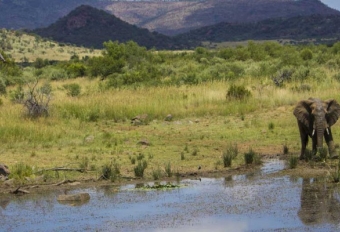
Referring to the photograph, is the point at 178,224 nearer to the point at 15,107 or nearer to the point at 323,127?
the point at 323,127

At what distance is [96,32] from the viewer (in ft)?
560

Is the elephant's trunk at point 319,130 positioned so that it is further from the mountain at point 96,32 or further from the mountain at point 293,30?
the mountain at point 293,30

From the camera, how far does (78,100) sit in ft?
86.5

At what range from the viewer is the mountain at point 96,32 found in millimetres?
158625

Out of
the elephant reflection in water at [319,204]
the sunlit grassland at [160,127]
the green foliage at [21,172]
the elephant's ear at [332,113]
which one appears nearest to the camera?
the elephant reflection in water at [319,204]

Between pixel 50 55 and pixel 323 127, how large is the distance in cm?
8672

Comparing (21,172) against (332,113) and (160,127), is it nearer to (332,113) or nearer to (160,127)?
(332,113)

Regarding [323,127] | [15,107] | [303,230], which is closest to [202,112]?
[15,107]

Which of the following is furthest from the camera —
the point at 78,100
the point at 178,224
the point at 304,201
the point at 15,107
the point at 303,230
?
the point at 78,100

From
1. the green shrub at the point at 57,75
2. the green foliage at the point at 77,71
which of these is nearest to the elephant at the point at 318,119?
the green shrub at the point at 57,75

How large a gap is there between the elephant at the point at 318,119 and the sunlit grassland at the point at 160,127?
81.6 inches

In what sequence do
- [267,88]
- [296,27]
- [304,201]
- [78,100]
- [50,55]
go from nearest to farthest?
[304,201], [78,100], [267,88], [50,55], [296,27]

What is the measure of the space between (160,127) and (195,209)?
11364 millimetres

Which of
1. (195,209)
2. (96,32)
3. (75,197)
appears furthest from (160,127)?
(96,32)
